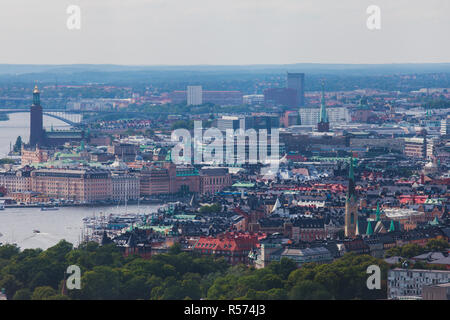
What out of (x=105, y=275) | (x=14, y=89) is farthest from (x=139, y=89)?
(x=105, y=275)

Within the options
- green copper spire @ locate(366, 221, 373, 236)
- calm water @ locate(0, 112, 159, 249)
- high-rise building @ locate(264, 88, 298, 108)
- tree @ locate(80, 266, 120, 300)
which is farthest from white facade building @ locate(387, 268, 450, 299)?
high-rise building @ locate(264, 88, 298, 108)

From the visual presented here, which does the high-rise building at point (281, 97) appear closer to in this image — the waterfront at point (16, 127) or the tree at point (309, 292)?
the waterfront at point (16, 127)

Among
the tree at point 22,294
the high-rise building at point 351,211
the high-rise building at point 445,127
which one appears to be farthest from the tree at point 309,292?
the high-rise building at point 445,127

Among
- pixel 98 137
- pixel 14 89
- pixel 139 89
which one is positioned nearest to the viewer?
pixel 98 137

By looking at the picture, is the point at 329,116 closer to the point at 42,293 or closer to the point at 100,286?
the point at 100,286

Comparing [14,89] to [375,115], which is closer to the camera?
[375,115]
